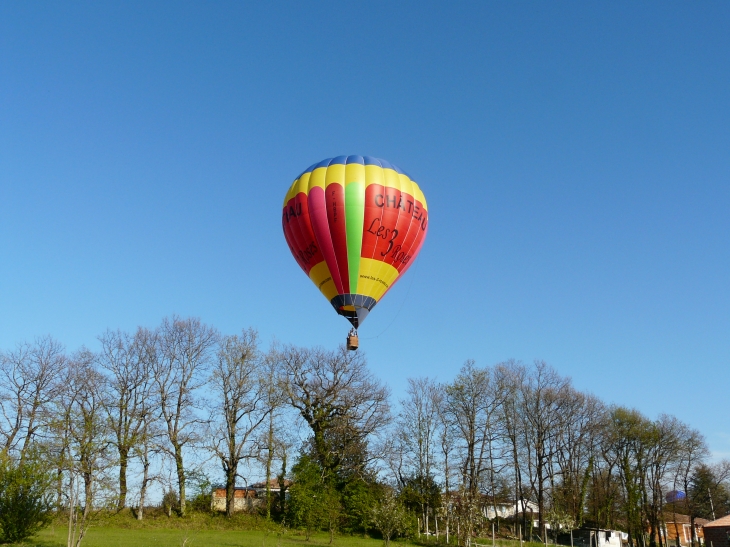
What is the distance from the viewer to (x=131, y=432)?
3734cm

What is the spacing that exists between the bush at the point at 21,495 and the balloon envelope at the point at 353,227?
1229cm

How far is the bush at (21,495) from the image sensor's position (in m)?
22.7

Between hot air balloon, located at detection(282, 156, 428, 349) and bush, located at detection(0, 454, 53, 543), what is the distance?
12.3m

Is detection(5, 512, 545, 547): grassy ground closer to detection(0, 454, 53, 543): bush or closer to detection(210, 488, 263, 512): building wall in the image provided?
detection(0, 454, 53, 543): bush

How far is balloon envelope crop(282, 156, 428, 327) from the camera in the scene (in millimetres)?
21234

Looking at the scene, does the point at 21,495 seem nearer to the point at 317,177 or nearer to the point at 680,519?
the point at 317,177

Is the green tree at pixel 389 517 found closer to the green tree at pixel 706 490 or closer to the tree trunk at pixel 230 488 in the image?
the tree trunk at pixel 230 488

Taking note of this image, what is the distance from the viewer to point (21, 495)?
74.9 ft

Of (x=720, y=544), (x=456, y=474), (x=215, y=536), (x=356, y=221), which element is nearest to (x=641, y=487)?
(x=720, y=544)

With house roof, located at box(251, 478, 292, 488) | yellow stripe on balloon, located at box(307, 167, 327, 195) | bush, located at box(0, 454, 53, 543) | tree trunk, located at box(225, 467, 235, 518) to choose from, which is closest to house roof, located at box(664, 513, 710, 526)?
house roof, located at box(251, 478, 292, 488)

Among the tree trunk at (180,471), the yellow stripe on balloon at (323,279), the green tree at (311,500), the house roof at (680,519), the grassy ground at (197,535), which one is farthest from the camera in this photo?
the house roof at (680,519)

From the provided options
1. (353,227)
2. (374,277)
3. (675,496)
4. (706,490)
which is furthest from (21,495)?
(706,490)

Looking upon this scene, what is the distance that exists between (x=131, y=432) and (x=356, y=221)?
24.0 m

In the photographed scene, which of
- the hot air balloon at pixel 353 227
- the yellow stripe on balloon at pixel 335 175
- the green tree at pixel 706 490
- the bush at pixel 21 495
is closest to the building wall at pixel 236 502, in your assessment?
the bush at pixel 21 495
